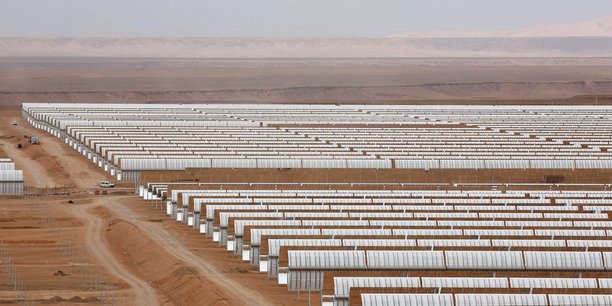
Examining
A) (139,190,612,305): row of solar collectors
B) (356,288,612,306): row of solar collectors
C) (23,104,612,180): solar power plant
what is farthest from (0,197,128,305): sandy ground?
(23,104,612,180): solar power plant

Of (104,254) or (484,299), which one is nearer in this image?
(484,299)

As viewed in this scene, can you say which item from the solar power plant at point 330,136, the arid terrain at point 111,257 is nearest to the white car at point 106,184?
the arid terrain at point 111,257

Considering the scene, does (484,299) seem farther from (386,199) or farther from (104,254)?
(386,199)

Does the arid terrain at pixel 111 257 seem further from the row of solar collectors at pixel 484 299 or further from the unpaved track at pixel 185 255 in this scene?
the row of solar collectors at pixel 484 299

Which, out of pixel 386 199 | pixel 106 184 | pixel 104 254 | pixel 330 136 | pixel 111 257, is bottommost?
pixel 111 257

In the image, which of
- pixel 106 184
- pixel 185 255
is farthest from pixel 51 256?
pixel 106 184

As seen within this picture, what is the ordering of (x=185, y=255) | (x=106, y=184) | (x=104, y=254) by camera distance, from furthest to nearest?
(x=106, y=184) → (x=104, y=254) → (x=185, y=255)

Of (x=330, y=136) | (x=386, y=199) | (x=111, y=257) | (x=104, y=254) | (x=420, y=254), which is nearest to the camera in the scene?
(x=420, y=254)
